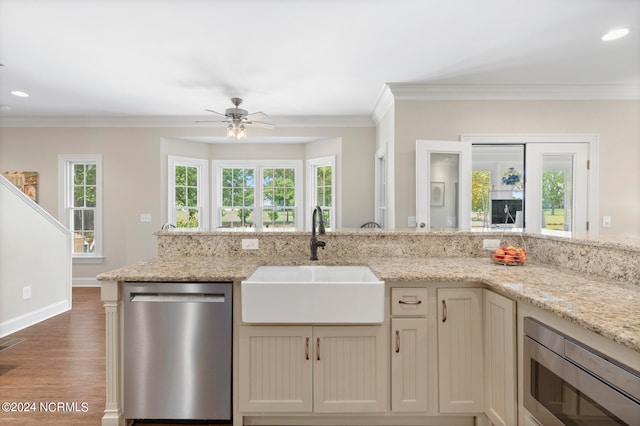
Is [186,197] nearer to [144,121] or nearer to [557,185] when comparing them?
[144,121]

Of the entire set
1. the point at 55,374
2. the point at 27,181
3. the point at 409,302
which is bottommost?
the point at 55,374

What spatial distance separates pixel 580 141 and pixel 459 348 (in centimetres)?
362

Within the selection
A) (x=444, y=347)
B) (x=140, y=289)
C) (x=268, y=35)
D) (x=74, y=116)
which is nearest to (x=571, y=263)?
(x=444, y=347)

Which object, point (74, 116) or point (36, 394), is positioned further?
point (74, 116)

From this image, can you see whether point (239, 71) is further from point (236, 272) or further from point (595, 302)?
point (595, 302)

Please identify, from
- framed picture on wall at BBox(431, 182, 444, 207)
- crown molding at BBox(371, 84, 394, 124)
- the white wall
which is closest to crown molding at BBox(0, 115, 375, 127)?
crown molding at BBox(371, 84, 394, 124)

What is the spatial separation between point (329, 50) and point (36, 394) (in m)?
3.44

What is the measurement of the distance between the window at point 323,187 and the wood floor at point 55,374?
11.2 feet

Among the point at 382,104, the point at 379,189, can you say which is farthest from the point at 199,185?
the point at 382,104

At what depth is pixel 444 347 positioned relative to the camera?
1.69 meters

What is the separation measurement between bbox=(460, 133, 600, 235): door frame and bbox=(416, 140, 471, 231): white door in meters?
0.34

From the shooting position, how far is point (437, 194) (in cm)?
375

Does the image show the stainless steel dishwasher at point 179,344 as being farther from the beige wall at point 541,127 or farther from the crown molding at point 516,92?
the crown molding at point 516,92

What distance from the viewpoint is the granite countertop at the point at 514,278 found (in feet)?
3.45
